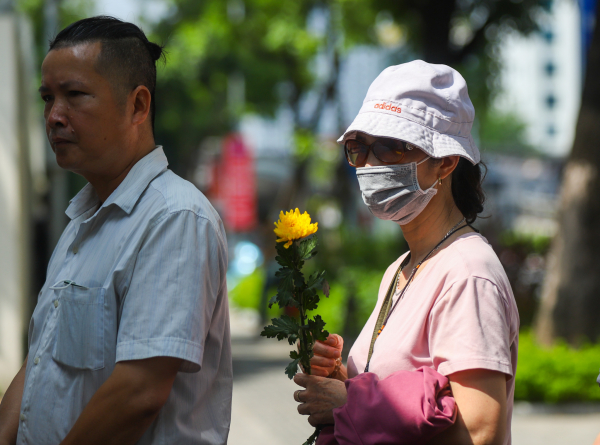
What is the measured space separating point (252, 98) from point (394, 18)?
12.2 m

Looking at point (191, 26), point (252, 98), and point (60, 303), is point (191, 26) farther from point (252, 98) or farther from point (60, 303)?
point (60, 303)

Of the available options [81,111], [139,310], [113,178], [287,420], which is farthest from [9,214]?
[139,310]

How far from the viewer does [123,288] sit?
6.00ft

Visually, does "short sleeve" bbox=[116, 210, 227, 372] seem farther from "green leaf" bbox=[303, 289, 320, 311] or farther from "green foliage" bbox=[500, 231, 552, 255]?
"green foliage" bbox=[500, 231, 552, 255]

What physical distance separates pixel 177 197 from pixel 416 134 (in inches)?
27.6

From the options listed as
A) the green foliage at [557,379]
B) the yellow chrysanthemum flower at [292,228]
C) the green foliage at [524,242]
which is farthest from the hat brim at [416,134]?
the green foliage at [524,242]

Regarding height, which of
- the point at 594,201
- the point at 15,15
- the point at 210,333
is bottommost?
the point at 594,201

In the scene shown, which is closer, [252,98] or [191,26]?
[191,26]

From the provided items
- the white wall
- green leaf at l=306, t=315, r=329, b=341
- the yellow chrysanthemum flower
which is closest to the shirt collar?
Answer: the yellow chrysanthemum flower

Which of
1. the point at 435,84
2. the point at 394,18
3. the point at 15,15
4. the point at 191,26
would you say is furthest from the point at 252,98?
the point at 435,84

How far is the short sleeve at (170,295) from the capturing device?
1.76 metres

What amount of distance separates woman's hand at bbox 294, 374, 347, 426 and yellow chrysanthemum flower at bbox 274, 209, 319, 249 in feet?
1.34

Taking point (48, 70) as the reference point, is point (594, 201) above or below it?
below

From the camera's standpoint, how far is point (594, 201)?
25.5 feet
